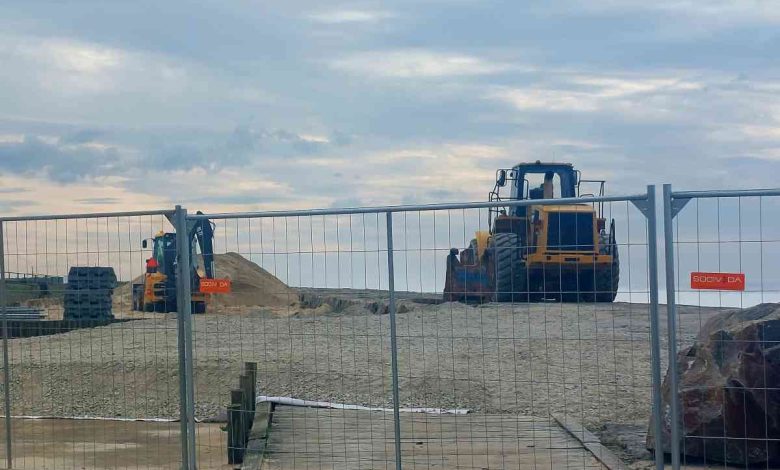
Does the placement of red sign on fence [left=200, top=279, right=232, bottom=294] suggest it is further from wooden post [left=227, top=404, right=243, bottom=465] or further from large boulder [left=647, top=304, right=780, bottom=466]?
large boulder [left=647, top=304, right=780, bottom=466]

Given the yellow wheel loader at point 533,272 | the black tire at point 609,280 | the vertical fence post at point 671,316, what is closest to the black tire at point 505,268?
the yellow wheel loader at point 533,272

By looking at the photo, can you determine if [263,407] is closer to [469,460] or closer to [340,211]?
[469,460]

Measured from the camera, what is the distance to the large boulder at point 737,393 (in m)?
8.73

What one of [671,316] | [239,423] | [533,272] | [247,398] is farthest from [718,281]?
[247,398]

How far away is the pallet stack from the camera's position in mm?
10133

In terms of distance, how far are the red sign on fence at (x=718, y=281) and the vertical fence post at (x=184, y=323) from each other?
4.25 metres

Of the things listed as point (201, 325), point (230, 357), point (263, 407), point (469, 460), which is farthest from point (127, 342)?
point (469, 460)

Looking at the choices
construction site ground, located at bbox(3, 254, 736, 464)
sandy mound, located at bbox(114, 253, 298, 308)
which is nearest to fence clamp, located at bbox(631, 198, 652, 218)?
construction site ground, located at bbox(3, 254, 736, 464)

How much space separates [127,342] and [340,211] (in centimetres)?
1077

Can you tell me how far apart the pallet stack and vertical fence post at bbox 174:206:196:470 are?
1.18 meters

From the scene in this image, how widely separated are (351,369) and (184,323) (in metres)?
7.02

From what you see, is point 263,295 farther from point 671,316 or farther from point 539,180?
point 539,180

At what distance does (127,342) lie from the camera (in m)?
18.2

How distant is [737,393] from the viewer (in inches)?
345
